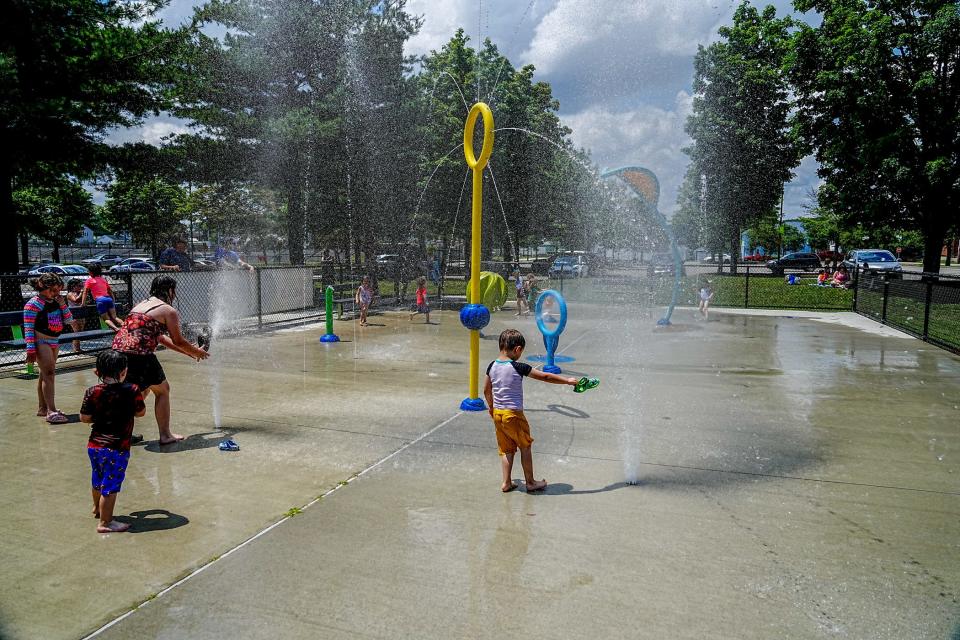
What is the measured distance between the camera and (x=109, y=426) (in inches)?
172

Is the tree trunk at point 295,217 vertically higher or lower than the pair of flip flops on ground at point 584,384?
higher

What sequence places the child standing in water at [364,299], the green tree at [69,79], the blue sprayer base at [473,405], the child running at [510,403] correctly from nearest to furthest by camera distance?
the child running at [510,403] → the blue sprayer base at [473,405] → the green tree at [69,79] → the child standing in water at [364,299]

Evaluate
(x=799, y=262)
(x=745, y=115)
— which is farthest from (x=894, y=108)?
(x=799, y=262)

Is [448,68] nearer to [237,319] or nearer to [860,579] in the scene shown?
[237,319]

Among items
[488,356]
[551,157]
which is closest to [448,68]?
[551,157]

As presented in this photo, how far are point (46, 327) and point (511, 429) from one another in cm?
542

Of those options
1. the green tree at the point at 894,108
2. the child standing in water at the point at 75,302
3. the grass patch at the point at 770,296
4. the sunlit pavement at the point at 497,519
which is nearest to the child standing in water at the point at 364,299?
the child standing in water at the point at 75,302

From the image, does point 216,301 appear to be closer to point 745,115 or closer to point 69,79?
point 69,79

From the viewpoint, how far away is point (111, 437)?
4387 millimetres

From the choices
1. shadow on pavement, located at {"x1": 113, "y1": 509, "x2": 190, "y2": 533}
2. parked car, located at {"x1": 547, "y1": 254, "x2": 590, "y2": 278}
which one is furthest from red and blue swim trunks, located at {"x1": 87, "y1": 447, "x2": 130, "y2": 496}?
parked car, located at {"x1": 547, "y1": 254, "x2": 590, "y2": 278}

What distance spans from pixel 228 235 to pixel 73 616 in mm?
56822

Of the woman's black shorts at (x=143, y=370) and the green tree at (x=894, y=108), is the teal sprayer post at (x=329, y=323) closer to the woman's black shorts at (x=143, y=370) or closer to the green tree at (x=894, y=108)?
the woman's black shorts at (x=143, y=370)

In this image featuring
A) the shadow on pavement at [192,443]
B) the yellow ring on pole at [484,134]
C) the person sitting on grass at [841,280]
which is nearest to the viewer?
the shadow on pavement at [192,443]

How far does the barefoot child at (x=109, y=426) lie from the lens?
171 inches
